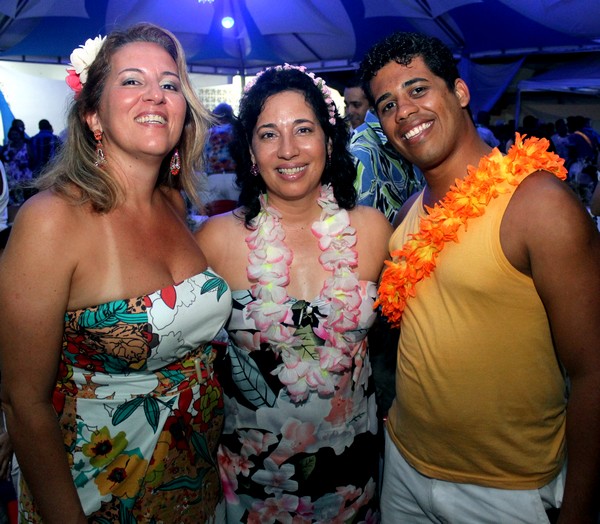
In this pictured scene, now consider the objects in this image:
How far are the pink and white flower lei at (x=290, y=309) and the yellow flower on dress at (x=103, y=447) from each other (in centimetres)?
62

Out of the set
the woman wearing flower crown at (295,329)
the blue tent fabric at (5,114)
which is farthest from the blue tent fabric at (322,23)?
the woman wearing flower crown at (295,329)

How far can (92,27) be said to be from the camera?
1150 cm

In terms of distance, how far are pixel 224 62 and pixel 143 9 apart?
3.16 metres

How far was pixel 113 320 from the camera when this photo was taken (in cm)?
146

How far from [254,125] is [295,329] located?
86cm

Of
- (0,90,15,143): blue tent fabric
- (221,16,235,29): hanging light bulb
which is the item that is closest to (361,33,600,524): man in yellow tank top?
(221,16,235,29): hanging light bulb

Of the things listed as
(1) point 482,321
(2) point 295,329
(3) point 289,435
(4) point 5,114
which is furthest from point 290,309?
(4) point 5,114

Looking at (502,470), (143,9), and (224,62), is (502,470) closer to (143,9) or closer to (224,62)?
(143,9)

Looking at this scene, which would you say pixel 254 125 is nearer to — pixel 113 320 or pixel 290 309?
pixel 290 309

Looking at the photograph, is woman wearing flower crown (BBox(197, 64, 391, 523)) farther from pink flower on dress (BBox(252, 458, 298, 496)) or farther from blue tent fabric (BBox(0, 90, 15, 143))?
blue tent fabric (BBox(0, 90, 15, 143))

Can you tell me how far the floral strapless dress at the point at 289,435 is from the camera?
77.7 inches

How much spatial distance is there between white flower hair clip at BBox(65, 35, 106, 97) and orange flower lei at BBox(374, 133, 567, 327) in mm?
1190

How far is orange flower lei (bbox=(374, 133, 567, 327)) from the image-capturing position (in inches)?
57.3

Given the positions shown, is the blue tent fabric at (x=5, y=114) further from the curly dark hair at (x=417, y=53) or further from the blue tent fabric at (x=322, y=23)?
the curly dark hair at (x=417, y=53)
